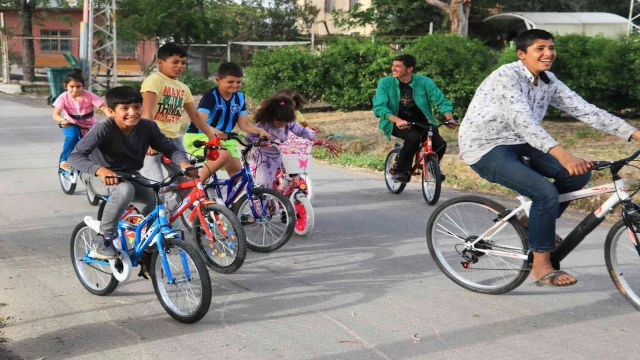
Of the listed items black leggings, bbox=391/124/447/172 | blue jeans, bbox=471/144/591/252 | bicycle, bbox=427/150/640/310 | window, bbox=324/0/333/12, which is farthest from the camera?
window, bbox=324/0/333/12

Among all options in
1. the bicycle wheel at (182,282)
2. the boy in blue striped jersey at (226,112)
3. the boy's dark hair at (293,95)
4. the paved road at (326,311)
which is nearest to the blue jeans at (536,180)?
the paved road at (326,311)

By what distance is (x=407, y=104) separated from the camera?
9734 millimetres

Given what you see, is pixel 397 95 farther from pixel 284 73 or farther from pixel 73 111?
pixel 284 73

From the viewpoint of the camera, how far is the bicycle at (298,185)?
24.8ft

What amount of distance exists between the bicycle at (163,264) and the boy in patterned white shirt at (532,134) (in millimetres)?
2099

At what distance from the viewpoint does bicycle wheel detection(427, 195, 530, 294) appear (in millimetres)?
5598

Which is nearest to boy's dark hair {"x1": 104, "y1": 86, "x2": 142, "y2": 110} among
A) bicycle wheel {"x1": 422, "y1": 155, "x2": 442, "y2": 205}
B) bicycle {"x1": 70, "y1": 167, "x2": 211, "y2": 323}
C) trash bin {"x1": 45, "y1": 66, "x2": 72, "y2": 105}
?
bicycle {"x1": 70, "y1": 167, "x2": 211, "y2": 323}

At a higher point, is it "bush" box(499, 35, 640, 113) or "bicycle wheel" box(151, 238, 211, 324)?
"bush" box(499, 35, 640, 113)

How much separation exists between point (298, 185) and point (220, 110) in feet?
3.53

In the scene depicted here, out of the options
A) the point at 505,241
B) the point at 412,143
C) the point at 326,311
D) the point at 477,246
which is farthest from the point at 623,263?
the point at 412,143

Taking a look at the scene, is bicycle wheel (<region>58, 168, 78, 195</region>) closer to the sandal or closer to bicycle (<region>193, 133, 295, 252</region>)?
the sandal

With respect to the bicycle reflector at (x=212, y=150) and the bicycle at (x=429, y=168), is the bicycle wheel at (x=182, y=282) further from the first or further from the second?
the bicycle at (x=429, y=168)

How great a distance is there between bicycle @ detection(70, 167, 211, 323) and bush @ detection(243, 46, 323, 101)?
47.0 feet

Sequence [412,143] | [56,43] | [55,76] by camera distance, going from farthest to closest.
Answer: [56,43]
[55,76]
[412,143]
